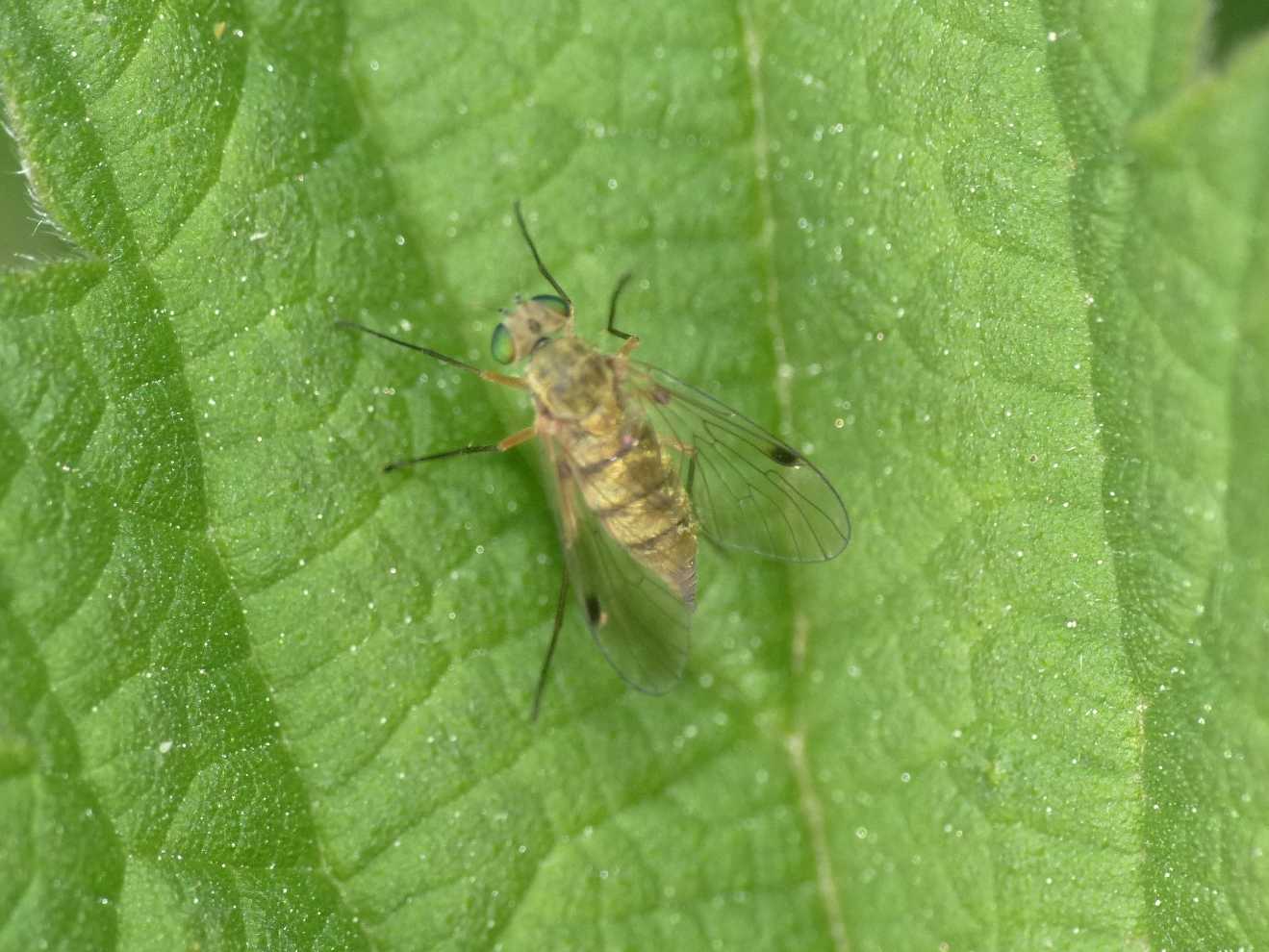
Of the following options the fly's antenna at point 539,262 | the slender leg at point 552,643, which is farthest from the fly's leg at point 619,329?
the slender leg at point 552,643

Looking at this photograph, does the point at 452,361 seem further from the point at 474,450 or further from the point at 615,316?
the point at 615,316

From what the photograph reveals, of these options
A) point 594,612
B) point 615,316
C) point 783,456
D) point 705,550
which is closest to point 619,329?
point 615,316

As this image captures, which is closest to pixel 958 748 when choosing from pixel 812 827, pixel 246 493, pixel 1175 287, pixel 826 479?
pixel 812 827

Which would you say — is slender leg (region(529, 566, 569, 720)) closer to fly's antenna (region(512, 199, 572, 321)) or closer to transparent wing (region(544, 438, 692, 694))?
transparent wing (region(544, 438, 692, 694))

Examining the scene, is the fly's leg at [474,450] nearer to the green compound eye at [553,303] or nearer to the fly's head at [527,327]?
the fly's head at [527,327]

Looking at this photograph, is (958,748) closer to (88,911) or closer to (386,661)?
(386,661)
